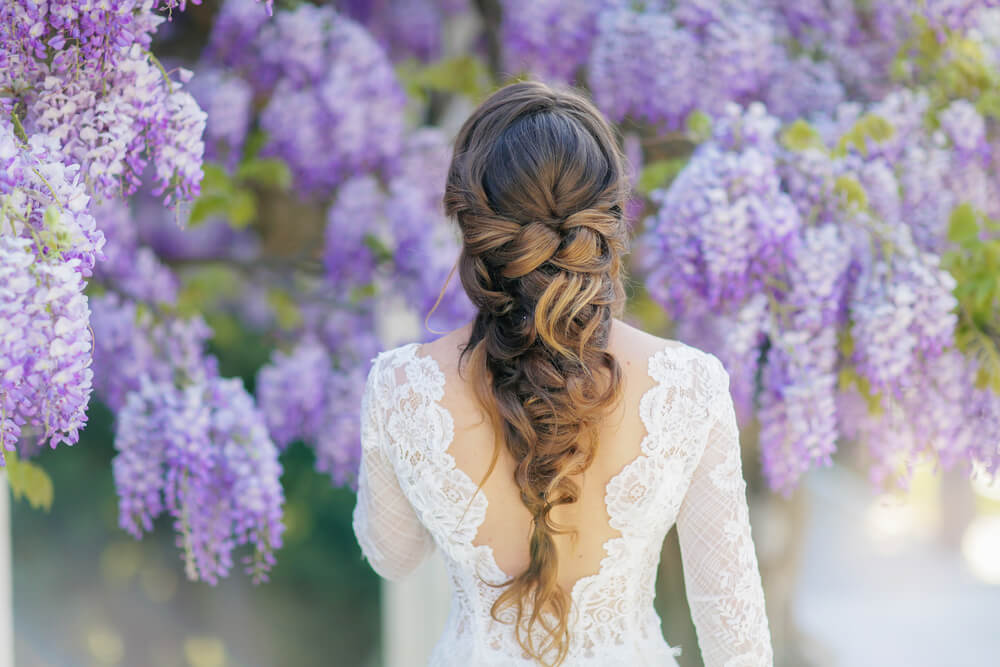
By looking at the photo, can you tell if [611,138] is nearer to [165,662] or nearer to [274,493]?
[274,493]

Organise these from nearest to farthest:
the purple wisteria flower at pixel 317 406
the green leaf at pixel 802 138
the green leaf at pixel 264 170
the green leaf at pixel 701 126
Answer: the green leaf at pixel 802 138 < the green leaf at pixel 701 126 < the purple wisteria flower at pixel 317 406 < the green leaf at pixel 264 170

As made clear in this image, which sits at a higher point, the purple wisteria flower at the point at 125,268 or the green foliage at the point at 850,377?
the green foliage at the point at 850,377

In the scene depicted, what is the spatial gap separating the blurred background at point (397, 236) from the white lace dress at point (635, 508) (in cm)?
54

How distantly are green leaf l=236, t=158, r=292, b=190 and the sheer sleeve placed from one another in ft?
4.06

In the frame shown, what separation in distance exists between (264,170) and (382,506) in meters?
1.33

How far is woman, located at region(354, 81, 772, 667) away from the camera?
1.29 m

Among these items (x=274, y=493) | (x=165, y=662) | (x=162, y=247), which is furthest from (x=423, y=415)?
(x=165, y=662)

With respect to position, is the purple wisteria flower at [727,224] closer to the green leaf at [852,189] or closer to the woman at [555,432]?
the green leaf at [852,189]

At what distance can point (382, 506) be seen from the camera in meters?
1.56

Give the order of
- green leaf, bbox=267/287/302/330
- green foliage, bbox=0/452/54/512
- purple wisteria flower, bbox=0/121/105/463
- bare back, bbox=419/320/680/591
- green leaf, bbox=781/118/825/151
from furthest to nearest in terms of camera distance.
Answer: green leaf, bbox=267/287/302/330 < green leaf, bbox=781/118/825/151 < green foliage, bbox=0/452/54/512 < bare back, bbox=419/320/680/591 < purple wisteria flower, bbox=0/121/105/463

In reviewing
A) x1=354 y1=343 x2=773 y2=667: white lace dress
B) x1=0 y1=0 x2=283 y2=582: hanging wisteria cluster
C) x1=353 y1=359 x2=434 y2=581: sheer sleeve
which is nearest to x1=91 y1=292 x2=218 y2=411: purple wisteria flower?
x1=0 y1=0 x2=283 y2=582: hanging wisteria cluster

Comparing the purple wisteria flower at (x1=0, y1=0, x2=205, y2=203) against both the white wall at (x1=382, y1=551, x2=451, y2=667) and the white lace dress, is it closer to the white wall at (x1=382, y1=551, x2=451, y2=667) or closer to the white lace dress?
the white lace dress

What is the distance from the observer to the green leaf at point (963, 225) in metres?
2.03

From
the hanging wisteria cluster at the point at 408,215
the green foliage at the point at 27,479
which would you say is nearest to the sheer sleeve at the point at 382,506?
the hanging wisteria cluster at the point at 408,215
